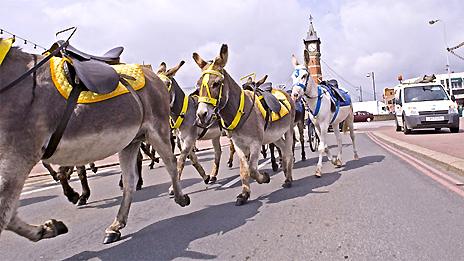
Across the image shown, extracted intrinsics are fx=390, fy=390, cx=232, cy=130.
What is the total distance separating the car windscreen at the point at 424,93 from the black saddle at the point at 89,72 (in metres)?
17.0

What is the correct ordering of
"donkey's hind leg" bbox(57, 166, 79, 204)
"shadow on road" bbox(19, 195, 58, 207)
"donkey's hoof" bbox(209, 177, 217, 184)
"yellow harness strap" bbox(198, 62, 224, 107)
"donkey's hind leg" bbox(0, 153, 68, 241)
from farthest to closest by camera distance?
"donkey's hoof" bbox(209, 177, 217, 184)
"shadow on road" bbox(19, 195, 58, 207)
"donkey's hind leg" bbox(57, 166, 79, 204)
"yellow harness strap" bbox(198, 62, 224, 107)
"donkey's hind leg" bbox(0, 153, 68, 241)

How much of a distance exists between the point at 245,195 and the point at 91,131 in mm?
2685

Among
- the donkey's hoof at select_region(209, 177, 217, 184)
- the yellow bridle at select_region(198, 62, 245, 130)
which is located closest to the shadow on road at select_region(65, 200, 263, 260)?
the yellow bridle at select_region(198, 62, 245, 130)

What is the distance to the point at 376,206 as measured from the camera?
5.01 m

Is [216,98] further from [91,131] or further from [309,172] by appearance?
[309,172]

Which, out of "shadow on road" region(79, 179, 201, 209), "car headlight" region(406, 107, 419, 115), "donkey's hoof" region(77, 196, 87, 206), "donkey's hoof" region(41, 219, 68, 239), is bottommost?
"shadow on road" region(79, 179, 201, 209)

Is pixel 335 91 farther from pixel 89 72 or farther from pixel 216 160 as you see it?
pixel 89 72

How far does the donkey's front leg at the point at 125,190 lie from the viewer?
4250mm

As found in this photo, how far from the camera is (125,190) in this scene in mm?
4688

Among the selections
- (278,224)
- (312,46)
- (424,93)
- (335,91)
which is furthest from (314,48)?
(278,224)

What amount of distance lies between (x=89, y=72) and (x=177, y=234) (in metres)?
1.98

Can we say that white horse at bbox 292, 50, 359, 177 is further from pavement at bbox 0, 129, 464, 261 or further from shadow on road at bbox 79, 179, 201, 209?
shadow on road at bbox 79, 179, 201, 209

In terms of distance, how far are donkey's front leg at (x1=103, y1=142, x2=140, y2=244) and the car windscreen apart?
16.3 metres

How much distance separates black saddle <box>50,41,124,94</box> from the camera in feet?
12.4
